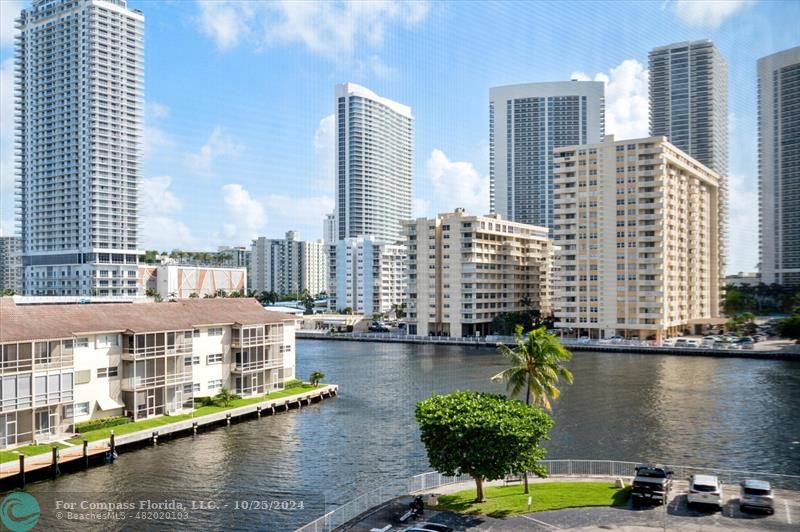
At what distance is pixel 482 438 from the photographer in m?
36.8

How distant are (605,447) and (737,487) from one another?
62.6 ft

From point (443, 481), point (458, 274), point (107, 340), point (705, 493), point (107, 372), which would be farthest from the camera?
point (458, 274)

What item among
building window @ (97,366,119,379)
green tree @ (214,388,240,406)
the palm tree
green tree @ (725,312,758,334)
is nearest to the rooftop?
building window @ (97,366,119,379)

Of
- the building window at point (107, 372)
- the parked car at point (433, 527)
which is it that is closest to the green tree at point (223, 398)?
the building window at point (107, 372)

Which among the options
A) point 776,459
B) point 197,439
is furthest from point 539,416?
point 197,439

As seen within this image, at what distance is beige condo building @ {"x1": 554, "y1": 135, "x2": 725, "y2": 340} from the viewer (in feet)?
519

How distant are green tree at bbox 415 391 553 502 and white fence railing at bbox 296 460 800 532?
84.4 inches

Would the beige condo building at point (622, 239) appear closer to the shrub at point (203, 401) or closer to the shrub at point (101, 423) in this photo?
the shrub at point (203, 401)

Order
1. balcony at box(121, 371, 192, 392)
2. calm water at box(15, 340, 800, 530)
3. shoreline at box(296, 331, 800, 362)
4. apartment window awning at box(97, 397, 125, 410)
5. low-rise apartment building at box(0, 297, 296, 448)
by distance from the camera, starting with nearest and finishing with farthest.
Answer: calm water at box(15, 340, 800, 530) → low-rise apartment building at box(0, 297, 296, 448) → apartment window awning at box(97, 397, 125, 410) → balcony at box(121, 371, 192, 392) → shoreline at box(296, 331, 800, 362)

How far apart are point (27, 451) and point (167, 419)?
14396 mm

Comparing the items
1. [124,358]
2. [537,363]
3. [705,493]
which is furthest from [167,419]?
[705,493]

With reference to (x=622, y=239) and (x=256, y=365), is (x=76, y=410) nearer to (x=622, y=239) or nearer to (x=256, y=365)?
(x=256, y=365)

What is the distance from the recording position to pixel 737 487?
4084 centimetres

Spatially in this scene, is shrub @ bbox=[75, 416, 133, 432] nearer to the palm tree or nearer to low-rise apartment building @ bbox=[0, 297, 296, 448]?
low-rise apartment building @ bbox=[0, 297, 296, 448]
